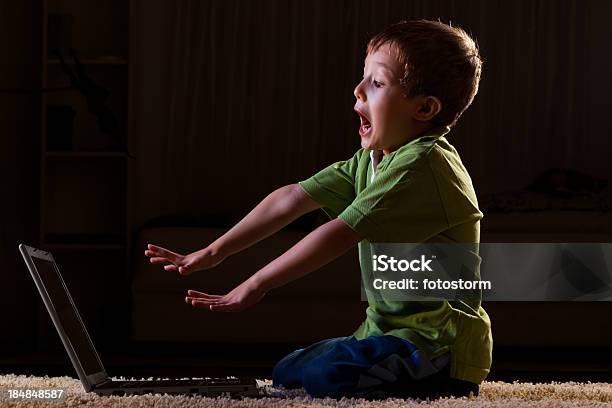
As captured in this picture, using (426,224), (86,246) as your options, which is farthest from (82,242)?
(426,224)

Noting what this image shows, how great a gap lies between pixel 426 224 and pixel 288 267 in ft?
0.61

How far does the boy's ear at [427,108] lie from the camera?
1215 mm

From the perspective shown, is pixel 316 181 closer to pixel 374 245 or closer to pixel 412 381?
pixel 374 245

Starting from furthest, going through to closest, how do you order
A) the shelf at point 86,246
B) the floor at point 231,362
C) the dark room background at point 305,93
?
1. the dark room background at point 305,93
2. the shelf at point 86,246
3. the floor at point 231,362

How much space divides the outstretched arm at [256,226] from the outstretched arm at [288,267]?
15 cm

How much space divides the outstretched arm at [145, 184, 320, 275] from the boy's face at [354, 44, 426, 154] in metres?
0.14

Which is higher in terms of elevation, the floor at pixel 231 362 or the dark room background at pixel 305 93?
the dark room background at pixel 305 93

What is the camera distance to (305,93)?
14.1 ft

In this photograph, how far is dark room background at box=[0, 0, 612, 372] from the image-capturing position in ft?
13.6

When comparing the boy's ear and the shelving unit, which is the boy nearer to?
the boy's ear

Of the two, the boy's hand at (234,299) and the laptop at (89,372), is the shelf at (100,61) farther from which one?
the boy's hand at (234,299)

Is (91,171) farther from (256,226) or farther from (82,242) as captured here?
(256,226)

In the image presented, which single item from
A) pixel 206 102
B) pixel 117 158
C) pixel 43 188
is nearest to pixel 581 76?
pixel 206 102

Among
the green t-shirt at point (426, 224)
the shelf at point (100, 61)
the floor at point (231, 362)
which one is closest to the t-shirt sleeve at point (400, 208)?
the green t-shirt at point (426, 224)
